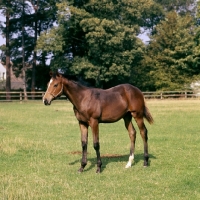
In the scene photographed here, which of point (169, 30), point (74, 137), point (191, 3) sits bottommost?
point (74, 137)

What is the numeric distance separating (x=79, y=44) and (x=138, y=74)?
9092mm

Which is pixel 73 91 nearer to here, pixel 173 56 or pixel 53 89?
pixel 53 89

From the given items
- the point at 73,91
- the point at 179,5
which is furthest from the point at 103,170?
the point at 179,5

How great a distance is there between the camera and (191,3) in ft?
259

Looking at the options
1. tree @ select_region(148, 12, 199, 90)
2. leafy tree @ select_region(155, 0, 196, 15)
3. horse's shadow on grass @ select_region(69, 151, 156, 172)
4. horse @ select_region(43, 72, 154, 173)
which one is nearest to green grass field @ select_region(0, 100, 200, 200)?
horse's shadow on grass @ select_region(69, 151, 156, 172)

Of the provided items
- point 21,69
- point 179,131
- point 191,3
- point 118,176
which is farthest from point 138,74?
point 118,176

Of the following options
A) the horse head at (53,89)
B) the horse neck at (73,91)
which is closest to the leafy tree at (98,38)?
the horse neck at (73,91)

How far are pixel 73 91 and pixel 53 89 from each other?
53cm

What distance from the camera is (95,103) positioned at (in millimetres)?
9258

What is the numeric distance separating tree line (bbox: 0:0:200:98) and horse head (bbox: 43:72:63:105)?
36.2 metres

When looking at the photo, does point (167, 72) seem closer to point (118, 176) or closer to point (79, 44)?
point (79, 44)

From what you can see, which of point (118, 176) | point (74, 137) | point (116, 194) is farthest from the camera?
point (74, 137)

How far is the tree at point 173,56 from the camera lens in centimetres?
5128

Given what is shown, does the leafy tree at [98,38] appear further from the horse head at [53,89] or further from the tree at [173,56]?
the horse head at [53,89]
